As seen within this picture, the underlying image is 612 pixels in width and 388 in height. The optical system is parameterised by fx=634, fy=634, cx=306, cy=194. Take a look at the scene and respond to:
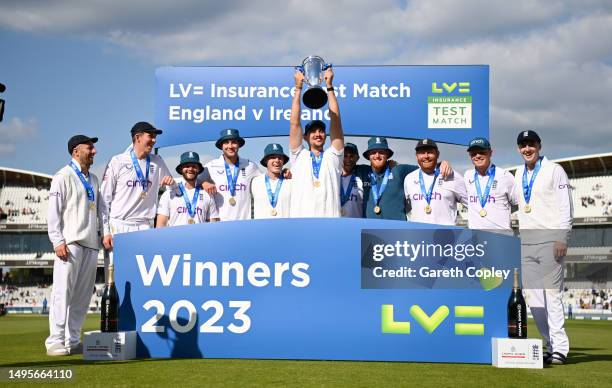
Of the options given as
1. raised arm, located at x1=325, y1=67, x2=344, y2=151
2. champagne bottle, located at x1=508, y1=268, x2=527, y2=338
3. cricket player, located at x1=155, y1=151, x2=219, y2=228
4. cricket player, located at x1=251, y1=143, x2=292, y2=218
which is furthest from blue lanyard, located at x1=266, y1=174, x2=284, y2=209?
champagne bottle, located at x1=508, y1=268, x2=527, y2=338

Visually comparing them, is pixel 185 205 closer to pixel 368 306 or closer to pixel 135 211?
pixel 135 211

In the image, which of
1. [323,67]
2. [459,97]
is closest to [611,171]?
[459,97]

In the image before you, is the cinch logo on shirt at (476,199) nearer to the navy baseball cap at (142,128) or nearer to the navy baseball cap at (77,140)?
the navy baseball cap at (142,128)

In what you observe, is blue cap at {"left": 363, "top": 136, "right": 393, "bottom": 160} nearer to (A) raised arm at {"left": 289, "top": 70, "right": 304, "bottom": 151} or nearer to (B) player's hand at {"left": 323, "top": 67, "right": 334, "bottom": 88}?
(A) raised arm at {"left": 289, "top": 70, "right": 304, "bottom": 151}

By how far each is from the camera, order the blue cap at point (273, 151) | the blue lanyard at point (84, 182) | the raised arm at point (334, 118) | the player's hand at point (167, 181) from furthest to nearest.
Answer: the blue cap at point (273, 151)
the player's hand at point (167, 181)
the blue lanyard at point (84, 182)
the raised arm at point (334, 118)

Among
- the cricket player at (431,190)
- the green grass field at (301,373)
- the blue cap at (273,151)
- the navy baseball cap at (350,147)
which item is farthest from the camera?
the blue cap at (273,151)

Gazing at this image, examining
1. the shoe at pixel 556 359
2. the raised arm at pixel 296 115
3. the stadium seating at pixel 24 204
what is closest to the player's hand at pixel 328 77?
the raised arm at pixel 296 115

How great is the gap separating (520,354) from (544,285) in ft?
4.14

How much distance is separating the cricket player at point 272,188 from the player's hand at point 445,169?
199 centimetres

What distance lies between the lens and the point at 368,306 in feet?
20.0

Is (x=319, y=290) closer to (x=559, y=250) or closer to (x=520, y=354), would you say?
(x=520, y=354)

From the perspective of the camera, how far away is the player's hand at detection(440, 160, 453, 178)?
24.1ft

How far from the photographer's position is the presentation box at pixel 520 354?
5.76m

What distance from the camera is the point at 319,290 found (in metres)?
6.18
